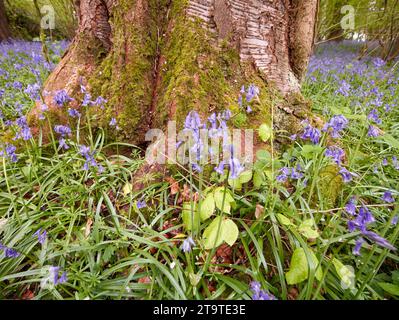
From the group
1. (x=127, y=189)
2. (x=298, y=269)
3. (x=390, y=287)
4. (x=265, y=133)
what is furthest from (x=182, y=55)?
(x=390, y=287)

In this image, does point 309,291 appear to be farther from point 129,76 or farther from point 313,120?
point 129,76

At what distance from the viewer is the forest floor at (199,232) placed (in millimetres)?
1491

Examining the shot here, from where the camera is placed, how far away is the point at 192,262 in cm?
163

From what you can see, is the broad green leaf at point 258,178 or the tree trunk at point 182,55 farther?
the tree trunk at point 182,55

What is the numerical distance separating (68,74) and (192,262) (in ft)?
7.14

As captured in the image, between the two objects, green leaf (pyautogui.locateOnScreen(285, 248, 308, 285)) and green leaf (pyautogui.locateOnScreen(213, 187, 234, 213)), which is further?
green leaf (pyautogui.locateOnScreen(213, 187, 234, 213))

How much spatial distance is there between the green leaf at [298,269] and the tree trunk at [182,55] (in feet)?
3.53

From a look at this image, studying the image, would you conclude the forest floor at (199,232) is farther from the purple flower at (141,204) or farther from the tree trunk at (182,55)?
the tree trunk at (182,55)

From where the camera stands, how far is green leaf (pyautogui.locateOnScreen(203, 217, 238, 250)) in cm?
142

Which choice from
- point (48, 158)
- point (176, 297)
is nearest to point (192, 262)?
point (176, 297)

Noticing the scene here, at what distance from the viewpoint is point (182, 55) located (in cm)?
224

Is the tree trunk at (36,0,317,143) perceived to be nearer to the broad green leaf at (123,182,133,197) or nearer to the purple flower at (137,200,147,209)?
the broad green leaf at (123,182,133,197)

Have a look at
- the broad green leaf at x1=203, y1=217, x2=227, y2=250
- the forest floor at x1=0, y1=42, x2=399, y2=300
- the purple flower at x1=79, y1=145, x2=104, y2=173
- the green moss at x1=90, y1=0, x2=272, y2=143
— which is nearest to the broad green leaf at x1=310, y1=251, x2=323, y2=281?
the forest floor at x1=0, y1=42, x2=399, y2=300

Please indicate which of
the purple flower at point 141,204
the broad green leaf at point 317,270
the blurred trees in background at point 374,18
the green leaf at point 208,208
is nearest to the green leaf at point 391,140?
the broad green leaf at point 317,270
